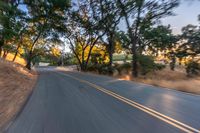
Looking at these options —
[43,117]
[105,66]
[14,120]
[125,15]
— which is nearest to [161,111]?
[43,117]

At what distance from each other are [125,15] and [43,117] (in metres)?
23.0

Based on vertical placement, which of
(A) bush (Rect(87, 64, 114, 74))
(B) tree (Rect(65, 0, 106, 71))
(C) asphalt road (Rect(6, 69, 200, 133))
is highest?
(B) tree (Rect(65, 0, 106, 71))

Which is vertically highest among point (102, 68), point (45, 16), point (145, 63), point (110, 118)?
point (45, 16)

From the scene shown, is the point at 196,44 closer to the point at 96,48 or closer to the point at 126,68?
the point at 126,68

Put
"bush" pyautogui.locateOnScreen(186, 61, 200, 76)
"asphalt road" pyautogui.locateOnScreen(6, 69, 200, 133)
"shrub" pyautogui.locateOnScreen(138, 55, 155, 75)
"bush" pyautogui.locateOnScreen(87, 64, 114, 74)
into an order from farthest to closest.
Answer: "bush" pyautogui.locateOnScreen(186, 61, 200, 76), "bush" pyautogui.locateOnScreen(87, 64, 114, 74), "shrub" pyautogui.locateOnScreen(138, 55, 155, 75), "asphalt road" pyautogui.locateOnScreen(6, 69, 200, 133)

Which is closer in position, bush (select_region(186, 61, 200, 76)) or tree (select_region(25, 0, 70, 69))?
tree (select_region(25, 0, 70, 69))

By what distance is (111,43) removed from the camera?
120 feet

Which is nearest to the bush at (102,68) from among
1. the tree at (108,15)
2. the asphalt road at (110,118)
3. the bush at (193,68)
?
the tree at (108,15)

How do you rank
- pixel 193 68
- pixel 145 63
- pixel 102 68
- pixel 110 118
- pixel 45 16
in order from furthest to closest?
pixel 193 68 → pixel 102 68 → pixel 45 16 → pixel 145 63 → pixel 110 118

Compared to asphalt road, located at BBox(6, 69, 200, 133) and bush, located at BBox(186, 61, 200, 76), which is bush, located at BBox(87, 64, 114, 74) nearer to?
bush, located at BBox(186, 61, 200, 76)

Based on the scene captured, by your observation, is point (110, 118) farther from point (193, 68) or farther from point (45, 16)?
point (193, 68)

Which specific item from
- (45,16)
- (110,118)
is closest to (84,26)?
(45,16)

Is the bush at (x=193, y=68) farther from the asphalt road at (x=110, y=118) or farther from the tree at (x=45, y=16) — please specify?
the asphalt road at (x=110, y=118)

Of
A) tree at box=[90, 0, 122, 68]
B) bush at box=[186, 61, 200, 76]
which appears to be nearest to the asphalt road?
tree at box=[90, 0, 122, 68]
